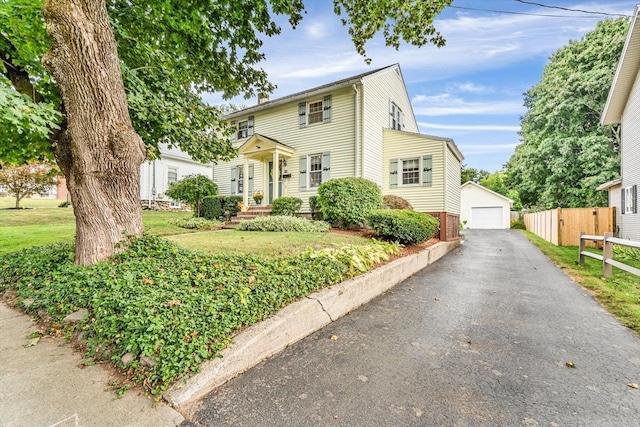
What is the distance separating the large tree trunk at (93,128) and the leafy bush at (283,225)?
17.8ft

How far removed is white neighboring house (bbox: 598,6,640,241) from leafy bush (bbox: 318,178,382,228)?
955 cm

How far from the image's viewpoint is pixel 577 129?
17938mm

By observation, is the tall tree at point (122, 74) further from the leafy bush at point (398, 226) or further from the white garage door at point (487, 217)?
the white garage door at point (487, 217)

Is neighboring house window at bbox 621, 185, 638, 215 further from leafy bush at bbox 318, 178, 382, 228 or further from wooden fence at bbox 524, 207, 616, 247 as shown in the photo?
leafy bush at bbox 318, 178, 382, 228

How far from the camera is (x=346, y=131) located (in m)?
12.2

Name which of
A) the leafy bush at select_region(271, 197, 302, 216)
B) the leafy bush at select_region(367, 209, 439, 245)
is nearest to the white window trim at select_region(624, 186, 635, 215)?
the leafy bush at select_region(367, 209, 439, 245)

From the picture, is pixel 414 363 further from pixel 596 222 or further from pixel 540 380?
pixel 596 222

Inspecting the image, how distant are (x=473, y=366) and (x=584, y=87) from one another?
2219 cm

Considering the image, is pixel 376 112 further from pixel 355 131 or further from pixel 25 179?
pixel 25 179

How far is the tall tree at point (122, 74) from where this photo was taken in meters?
3.70

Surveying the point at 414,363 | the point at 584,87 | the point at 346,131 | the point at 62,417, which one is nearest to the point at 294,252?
the point at 414,363

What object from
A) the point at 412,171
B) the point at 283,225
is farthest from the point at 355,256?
the point at 412,171

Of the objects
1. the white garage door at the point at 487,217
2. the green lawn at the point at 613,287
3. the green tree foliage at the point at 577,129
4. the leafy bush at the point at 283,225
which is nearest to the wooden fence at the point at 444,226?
the green lawn at the point at 613,287

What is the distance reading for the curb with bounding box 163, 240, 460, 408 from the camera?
217 cm
